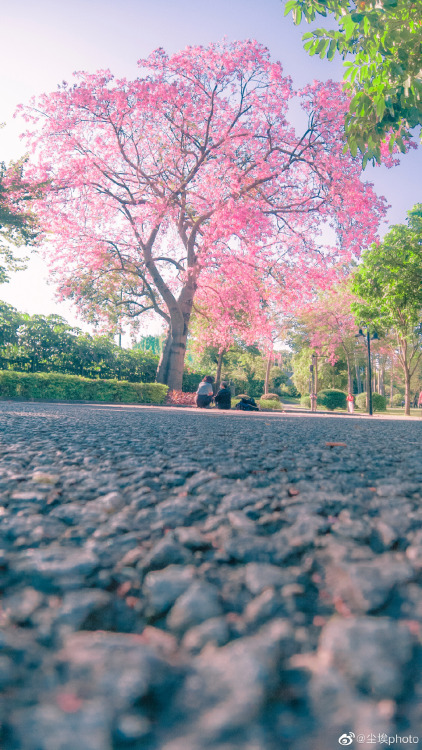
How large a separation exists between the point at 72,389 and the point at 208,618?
1477 centimetres

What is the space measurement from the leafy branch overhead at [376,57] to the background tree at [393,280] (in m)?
11.4

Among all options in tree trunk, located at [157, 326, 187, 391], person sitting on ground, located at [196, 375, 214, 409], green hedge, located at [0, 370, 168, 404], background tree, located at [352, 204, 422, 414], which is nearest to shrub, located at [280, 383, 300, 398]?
background tree, located at [352, 204, 422, 414]

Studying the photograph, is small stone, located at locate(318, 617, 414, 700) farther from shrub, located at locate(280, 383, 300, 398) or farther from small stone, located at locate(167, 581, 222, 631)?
shrub, located at locate(280, 383, 300, 398)

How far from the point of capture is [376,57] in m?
4.75

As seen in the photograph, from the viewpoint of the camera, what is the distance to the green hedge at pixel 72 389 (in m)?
13.3

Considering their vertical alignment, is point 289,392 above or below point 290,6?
below

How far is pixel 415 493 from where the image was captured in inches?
75.5

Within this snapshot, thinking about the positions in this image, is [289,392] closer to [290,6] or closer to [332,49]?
[290,6]

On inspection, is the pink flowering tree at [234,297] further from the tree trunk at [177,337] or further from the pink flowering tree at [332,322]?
the pink flowering tree at [332,322]

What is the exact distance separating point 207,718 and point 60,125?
17838 millimetres

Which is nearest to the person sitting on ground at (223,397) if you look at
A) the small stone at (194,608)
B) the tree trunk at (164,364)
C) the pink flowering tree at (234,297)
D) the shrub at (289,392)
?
the tree trunk at (164,364)

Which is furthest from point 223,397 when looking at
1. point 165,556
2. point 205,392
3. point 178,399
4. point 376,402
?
point 376,402

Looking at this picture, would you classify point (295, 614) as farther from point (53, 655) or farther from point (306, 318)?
point (306, 318)

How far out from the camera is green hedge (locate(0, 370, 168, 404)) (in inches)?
522
